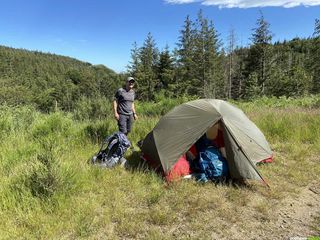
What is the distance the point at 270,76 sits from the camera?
36.2 m

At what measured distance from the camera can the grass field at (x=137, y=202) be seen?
3.44 meters

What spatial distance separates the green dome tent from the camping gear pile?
1.34ft

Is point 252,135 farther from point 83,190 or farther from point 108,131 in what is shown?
point 108,131

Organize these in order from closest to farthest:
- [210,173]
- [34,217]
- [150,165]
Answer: [34,217] < [210,173] < [150,165]

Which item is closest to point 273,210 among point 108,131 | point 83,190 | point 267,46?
point 83,190

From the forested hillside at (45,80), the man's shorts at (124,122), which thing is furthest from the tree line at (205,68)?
the man's shorts at (124,122)

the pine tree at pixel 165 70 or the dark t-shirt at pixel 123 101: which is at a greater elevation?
the pine tree at pixel 165 70

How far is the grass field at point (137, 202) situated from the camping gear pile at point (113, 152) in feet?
0.77

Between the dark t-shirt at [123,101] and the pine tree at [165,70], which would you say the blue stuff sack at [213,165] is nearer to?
the dark t-shirt at [123,101]

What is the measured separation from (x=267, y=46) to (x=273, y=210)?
114 feet

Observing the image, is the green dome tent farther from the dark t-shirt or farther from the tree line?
the tree line

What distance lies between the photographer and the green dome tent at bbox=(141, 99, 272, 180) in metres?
4.70

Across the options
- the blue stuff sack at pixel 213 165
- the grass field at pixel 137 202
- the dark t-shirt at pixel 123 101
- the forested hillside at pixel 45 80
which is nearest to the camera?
the grass field at pixel 137 202

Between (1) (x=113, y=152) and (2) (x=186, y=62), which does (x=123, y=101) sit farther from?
(2) (x=186, y=62)
